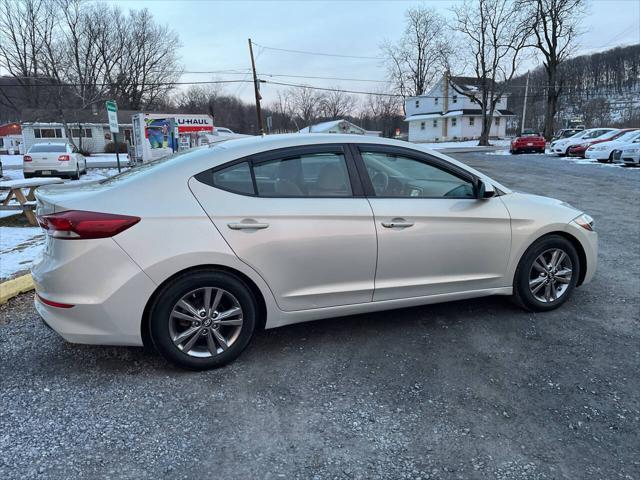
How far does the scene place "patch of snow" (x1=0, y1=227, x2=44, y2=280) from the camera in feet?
17.6

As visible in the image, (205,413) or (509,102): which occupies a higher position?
(509,102)

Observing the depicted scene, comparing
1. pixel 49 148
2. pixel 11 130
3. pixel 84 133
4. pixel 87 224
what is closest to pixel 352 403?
pixel 87 224

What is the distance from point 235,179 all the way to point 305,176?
514mm

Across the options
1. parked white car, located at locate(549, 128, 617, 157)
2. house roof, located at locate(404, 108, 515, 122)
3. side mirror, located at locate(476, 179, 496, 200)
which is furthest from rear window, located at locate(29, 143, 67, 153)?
house roof, located at locate(404, 108, 515, 122)

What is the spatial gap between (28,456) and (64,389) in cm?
66

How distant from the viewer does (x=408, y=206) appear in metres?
3.48

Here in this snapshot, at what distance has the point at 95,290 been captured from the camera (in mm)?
2826

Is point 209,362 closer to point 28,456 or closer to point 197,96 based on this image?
point 28,456

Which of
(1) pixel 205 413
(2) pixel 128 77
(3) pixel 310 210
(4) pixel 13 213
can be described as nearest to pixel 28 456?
(1) pixel 205 413

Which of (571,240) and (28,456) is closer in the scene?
(28,456)

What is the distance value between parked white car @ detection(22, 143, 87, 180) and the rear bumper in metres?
18.2

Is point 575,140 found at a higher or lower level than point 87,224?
lower

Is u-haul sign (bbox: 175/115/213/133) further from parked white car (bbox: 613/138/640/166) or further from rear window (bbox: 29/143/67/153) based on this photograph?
parked white car (bbox: 613/138/640/166)

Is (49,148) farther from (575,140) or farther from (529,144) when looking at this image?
(529,144)
